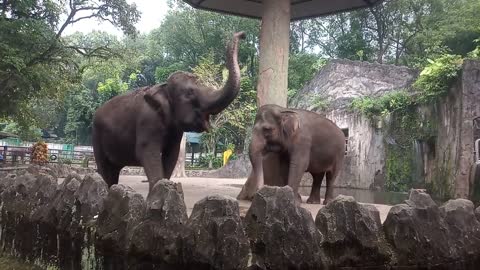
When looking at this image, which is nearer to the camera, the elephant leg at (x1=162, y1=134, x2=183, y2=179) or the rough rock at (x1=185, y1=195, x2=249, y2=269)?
the rough rock at (x1=185, y1=195, x2=249, y2=269)

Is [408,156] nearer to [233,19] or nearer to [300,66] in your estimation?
[300,66]

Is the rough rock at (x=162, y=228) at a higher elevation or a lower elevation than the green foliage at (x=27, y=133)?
lower

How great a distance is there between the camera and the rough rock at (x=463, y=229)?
3.14 meters

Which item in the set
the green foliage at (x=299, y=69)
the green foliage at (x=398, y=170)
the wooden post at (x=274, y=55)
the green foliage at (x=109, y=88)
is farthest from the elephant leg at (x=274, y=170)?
the green foliage at (x=109, y=88)

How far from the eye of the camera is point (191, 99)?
479cm

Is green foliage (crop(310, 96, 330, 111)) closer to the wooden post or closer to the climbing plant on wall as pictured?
the climbing plant on wall

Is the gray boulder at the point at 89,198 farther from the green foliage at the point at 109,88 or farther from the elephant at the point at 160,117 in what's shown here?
the green foliage at the point at 109,88

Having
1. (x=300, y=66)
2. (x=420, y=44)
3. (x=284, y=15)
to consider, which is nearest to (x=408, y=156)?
(x=284, y=15)

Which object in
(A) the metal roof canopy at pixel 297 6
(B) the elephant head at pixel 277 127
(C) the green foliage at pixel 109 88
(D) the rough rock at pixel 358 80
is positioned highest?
(C) the green foliage at pixel 109 88

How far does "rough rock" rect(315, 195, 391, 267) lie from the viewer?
296cm

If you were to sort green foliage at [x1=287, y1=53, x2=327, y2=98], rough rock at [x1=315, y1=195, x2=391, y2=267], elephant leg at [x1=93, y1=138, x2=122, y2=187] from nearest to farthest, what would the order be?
1. rough rock at [x1=315, y1=195, x2=391, y2=267]
2. elephant leg at [x1=93, y1=138, x2=122, y2=187]
3. green foliage at [x1=287, y1=53, x2=327, y2=98]

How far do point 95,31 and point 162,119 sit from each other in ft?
187

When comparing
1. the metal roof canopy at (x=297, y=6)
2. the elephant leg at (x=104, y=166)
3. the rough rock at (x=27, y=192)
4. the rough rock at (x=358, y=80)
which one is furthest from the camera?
the rough rock at (x=358, y=80)

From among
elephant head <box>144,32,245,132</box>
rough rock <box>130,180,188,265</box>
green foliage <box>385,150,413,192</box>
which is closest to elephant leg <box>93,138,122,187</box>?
elephant head <box>144,32,245,132</box>
